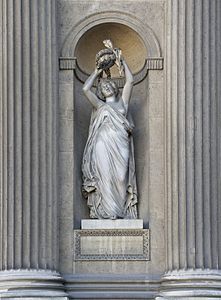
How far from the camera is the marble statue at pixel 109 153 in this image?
22.7 metres

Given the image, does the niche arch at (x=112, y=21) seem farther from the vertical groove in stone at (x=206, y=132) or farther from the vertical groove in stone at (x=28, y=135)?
the vertical groove in stone at (x=206, y=132)

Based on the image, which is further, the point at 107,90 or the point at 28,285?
the point at 107,90

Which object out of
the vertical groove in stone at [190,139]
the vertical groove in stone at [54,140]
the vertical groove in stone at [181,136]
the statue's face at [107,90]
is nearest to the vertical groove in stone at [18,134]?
the vertical groove in stone at [54,140]

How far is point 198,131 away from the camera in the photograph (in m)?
22.1

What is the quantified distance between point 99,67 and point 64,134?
4.76ft

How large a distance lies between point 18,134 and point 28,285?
Result: 108 inches

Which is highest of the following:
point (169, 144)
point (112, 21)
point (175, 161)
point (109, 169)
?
point (112, 21)

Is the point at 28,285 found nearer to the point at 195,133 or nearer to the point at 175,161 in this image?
the point at 175,161

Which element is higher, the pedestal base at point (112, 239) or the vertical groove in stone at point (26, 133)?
the vertical groove in stone at point (26, 133)

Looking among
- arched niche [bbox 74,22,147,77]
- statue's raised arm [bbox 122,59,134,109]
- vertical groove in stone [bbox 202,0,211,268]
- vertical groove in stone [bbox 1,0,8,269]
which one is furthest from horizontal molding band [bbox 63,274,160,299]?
arched niche [bbox 74,22,147,77]

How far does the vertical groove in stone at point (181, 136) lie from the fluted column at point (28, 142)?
2.28 m

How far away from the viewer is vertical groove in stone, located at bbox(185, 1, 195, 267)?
861 inches

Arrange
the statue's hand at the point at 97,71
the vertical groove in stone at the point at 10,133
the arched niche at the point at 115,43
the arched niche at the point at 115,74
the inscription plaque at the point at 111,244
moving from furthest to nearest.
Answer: the arched niche at the point at 115,43, the statue's hand at the point at 97,71, the arched niche at the point at 115,74, the inscription plaque at the point at 111,244, the vertical groove in stone at the point at 10,133

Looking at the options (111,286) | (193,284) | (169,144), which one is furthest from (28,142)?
(193,284)
